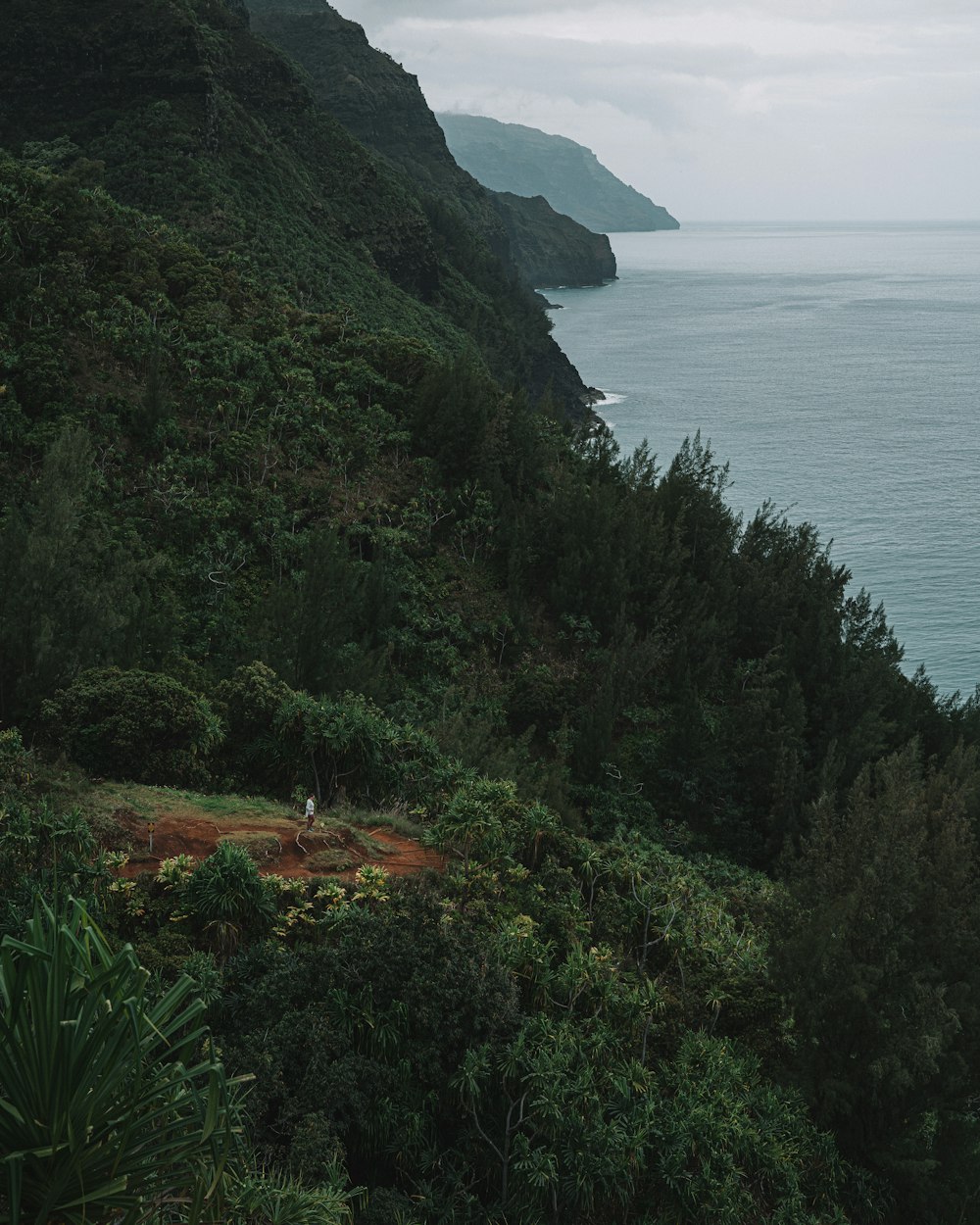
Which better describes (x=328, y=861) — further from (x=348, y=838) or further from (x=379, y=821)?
(x=379, y=821)

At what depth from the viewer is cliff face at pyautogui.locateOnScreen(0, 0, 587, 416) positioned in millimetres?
48938

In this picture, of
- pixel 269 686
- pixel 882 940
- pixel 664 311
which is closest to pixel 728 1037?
pixel 882 940

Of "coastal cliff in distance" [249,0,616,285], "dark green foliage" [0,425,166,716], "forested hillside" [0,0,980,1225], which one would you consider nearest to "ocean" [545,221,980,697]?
"forested hillside" [0,0,980,1225]

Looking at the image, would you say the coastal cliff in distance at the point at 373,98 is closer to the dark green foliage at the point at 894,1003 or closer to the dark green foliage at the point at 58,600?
the dark green foliage at the point at 58,600

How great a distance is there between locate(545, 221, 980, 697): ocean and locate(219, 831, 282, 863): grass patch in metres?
25.9

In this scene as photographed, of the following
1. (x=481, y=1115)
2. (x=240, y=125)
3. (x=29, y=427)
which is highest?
(x=240, y=125)

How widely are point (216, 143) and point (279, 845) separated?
52604mm

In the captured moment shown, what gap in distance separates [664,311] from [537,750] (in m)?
124

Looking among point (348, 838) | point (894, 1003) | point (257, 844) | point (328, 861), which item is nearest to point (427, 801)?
point (348, 838)

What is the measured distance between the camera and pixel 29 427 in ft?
80.2

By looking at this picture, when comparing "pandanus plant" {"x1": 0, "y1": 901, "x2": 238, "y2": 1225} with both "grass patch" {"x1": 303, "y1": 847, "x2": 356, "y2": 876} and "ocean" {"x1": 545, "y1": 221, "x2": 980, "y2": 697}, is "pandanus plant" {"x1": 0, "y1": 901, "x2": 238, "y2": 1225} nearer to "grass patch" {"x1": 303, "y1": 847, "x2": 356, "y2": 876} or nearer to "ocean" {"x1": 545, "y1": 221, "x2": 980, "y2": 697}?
"grass patch" {"x1": 303, "y1": 847, "x2": 356, "y2": 876}

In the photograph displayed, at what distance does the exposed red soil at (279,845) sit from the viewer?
11672 millimetres

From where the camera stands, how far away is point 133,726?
45.7ft

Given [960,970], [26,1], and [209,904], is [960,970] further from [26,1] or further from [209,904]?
[26,1]
